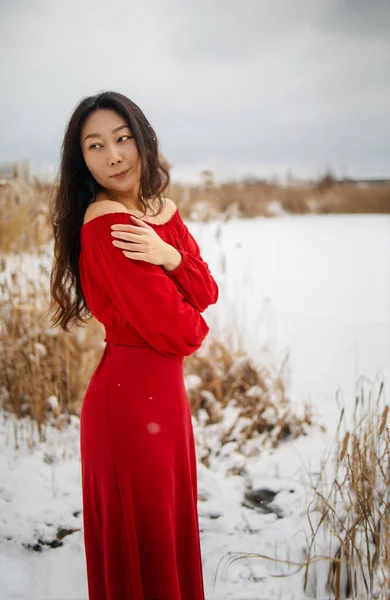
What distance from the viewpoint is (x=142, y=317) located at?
1.07m

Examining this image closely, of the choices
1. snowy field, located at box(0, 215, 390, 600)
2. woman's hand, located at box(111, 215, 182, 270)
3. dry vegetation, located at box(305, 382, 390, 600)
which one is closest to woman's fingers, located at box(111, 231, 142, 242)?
woman's hand, located at box(111, 215, 182, 270)

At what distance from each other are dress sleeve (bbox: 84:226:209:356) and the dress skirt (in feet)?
0.32

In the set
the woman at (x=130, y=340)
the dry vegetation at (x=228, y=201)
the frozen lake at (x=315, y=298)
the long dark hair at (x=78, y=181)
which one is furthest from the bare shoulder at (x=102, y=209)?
the frozen lake at (x=315, y=298)

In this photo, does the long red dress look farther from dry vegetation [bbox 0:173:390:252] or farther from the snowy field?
dry vegetation [bbox 0:173:390:252]

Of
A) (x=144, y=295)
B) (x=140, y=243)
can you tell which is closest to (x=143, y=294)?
(x=144, y=295)

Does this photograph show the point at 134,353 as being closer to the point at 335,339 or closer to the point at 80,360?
the point at 80,360

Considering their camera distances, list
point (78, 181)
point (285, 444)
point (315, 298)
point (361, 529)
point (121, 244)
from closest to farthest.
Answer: point (121, 244) → point (78, 181) → point (361, 529) → point (285, 444) → point (315, 298)

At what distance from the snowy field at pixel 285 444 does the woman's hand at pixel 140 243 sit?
0.98m

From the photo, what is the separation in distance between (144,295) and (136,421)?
310 mm

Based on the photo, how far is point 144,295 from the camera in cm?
105

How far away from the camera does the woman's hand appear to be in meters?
1.05

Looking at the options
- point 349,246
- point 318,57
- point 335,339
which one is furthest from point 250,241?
point 318,57

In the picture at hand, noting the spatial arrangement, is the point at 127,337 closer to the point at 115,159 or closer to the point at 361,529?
the point at 115,159

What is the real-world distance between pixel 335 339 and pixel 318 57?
60.9 inches
